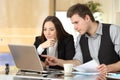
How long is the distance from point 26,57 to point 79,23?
491 millimetres

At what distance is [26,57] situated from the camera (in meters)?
1.74

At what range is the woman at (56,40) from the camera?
7.14 ft


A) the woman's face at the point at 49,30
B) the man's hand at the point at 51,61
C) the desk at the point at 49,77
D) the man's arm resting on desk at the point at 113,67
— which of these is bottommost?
the desk at the point at 49,77

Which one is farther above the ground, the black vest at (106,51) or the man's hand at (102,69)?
the black vest at (106,51)

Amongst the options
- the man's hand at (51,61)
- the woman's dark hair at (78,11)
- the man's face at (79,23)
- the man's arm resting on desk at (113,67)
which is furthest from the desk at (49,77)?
the woman's dark hair at (78,11)

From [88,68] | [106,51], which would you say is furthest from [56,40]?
[88,68]

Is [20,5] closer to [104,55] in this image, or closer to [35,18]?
[35,18]

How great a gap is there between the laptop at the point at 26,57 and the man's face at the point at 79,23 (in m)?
0.43

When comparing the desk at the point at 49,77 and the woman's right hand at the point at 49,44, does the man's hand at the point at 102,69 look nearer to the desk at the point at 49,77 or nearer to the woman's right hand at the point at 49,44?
the desk at the point at 49,77

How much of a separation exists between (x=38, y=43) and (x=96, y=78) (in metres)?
0.83

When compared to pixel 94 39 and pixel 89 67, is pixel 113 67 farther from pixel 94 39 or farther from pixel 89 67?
pixel 94 39

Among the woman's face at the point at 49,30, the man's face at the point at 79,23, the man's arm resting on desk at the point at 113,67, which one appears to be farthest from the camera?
the woman's face at the point at 49,30

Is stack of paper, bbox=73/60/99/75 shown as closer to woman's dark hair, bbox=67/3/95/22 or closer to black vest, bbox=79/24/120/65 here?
black vest, bbox=79/24/120/65

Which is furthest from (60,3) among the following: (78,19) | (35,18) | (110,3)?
(78,19)
